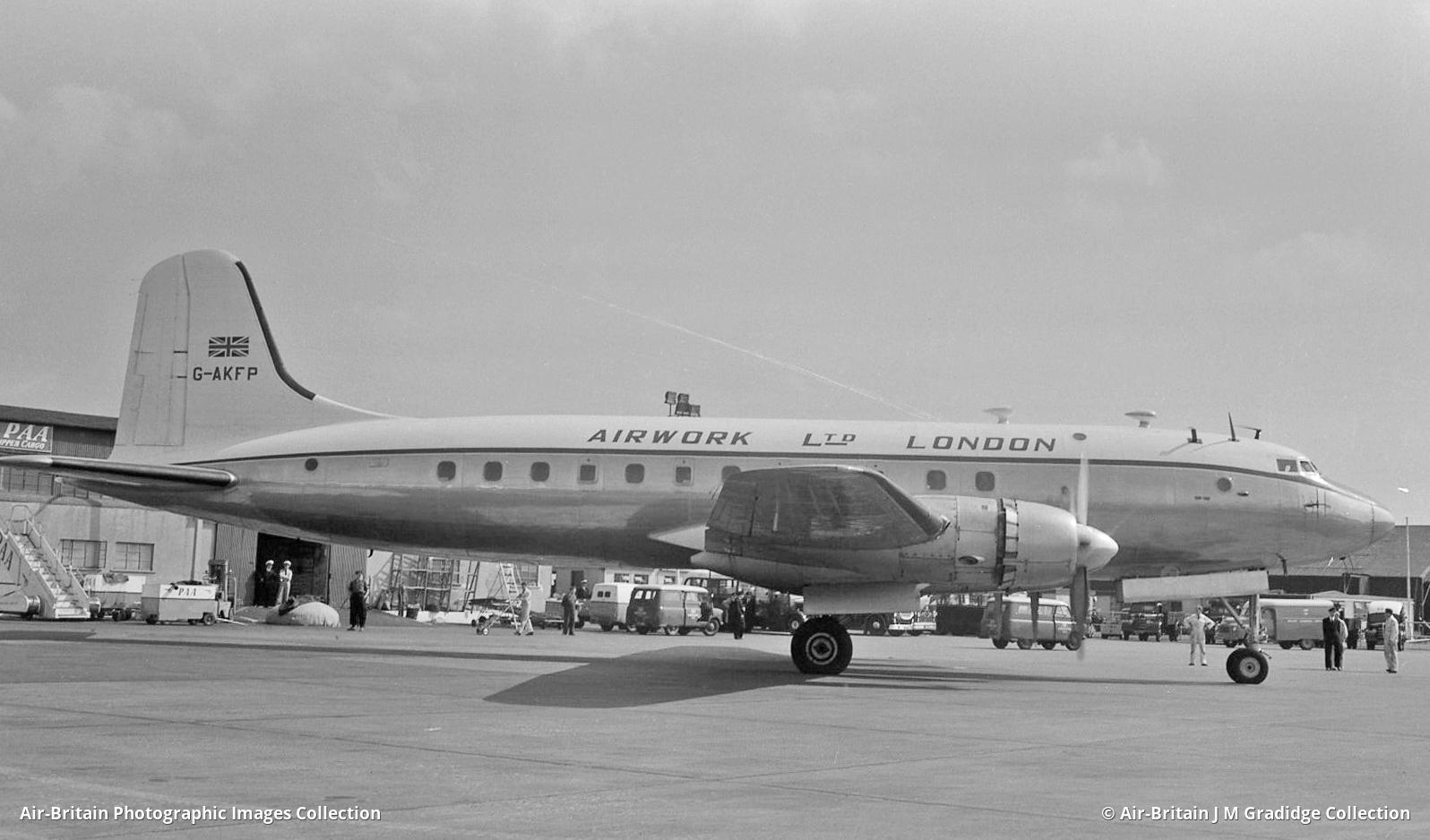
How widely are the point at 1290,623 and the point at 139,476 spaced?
43602mm

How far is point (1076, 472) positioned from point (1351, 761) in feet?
33.3

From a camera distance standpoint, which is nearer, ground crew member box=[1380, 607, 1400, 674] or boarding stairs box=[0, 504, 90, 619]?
ground crew member box=[1380, 607, 1400, 674]

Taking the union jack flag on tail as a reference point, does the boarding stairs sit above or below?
below

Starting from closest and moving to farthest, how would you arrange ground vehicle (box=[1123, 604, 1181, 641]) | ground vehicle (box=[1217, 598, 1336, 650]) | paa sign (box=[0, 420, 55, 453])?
ground vehicle (box=[1217, 598, 1336, 650]) → paa sign (box=[0, 420, 55, 453]) → ground vehicle (box=[1123, 604, 1181, 641])

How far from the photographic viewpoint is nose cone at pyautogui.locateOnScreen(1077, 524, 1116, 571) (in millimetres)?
17266

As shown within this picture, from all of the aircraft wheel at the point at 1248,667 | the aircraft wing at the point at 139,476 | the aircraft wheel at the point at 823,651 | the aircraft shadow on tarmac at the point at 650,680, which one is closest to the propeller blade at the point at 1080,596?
the aircraft wheel at the point at 823,651

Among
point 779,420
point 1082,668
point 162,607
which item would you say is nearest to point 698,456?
point 779,420

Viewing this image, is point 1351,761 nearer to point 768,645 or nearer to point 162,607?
point 768,645

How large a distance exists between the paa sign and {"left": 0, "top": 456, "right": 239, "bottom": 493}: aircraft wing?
35302mm

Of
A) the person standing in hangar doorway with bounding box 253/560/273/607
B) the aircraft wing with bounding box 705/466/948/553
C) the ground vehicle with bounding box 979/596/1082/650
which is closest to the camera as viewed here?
the aircraft wing with bounding box 705/466/948/553

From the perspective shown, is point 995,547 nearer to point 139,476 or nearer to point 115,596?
point 139,476

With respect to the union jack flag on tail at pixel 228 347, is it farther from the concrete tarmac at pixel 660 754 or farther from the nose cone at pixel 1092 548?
the nose cone at pixel 1092 548

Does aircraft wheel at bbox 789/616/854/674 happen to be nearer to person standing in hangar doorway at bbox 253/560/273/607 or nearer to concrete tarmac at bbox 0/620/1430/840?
concrete tarmac at bbox 0/620/1430/840

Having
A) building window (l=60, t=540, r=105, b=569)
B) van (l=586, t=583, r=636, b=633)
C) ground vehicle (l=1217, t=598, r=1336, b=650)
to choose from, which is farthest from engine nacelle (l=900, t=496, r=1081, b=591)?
building window (l=60, t=540, r=105, b=569)
